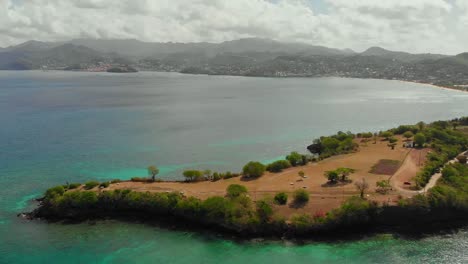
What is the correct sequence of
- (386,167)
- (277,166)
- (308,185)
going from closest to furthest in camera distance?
(308,185)
(386,167)
(277,166)

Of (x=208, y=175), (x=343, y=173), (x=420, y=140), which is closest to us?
(x=343, y=173)

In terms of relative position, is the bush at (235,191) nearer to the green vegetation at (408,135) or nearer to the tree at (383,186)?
the tree at (383,186)

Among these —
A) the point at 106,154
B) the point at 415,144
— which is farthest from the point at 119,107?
the point at 415,144

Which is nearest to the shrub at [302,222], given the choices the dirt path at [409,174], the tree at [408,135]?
the dirt path at [409,174]

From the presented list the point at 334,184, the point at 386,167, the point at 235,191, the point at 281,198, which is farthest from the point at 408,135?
the point at 235,191

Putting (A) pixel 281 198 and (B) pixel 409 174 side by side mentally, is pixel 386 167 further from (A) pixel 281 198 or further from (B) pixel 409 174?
(A) pixel 281 198

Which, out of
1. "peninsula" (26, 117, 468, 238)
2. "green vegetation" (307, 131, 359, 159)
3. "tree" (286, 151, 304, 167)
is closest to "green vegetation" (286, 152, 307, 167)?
"tree" (286, 151, 304, 167)

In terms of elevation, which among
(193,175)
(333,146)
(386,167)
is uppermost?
(333,146)
